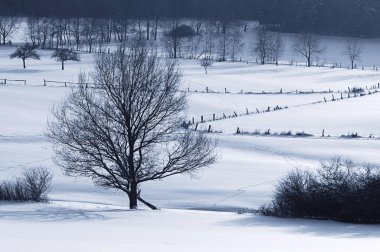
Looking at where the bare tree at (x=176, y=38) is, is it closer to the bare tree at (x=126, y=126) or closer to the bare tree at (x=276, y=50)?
the bare tree at (x=276, y=50)

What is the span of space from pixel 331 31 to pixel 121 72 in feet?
324

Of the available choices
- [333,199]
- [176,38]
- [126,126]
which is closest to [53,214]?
[126,126]

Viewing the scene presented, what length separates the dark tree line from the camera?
117 meters

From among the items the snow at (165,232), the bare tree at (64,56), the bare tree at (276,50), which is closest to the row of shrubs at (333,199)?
the snow at (165,232)

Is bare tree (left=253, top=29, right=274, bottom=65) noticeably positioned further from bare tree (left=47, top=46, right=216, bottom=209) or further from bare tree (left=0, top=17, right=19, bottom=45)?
bare tree (left=47, top=46, right=216, bottom=209)

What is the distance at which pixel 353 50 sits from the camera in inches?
3866

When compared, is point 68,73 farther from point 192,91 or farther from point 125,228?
point 125,228

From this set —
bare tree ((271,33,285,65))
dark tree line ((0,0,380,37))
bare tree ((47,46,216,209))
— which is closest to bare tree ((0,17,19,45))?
dark tree line ((0,0,380,37))

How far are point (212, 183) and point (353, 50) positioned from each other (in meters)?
75.2

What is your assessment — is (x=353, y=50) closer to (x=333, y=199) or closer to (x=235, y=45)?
(x=235, y=45)

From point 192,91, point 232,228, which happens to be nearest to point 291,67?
point 192,91

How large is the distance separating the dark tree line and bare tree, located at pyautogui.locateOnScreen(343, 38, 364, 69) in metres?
7.57

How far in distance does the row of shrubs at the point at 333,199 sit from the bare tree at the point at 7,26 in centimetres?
8135

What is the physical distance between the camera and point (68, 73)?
67.9 meters
